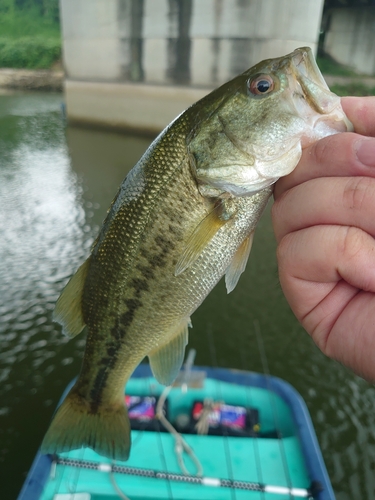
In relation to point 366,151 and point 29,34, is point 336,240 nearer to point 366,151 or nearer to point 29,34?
point 366,151

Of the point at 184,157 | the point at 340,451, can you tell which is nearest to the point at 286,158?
the point at 184,157

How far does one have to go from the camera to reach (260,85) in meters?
1.37

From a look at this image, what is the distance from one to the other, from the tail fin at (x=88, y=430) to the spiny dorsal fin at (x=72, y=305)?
378 mm

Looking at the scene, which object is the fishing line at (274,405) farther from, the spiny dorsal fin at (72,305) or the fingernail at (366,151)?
the fingernail at (366,151)

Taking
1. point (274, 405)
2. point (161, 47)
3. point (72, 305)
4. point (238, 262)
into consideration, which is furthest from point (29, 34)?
point (238, 262)

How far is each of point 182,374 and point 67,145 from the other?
39.1ft

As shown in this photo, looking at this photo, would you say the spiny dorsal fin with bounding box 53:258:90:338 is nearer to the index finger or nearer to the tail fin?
the tail fin

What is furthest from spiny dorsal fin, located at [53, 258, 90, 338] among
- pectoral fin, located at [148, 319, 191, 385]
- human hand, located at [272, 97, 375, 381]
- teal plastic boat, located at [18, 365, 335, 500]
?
teal plastic boat, located at [18, 365, 335, 500]

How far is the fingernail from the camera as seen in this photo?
1118 mm

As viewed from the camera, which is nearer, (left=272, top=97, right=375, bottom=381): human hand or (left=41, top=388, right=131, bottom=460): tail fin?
(left=272, top=97, right=375, bottom=381): human hand

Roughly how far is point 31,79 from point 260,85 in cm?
3078

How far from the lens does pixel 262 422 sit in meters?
3.57

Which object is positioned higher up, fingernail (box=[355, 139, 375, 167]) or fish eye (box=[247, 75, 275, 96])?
fish eye (box=[247, 75, 275, 96])

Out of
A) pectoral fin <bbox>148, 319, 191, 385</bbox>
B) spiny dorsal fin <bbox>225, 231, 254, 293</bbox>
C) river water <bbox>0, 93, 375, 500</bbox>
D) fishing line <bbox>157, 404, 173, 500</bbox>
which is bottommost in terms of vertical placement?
river water <bbox>0, 93, 375, 500</bbox>
